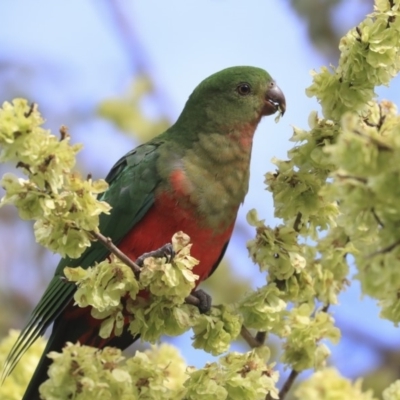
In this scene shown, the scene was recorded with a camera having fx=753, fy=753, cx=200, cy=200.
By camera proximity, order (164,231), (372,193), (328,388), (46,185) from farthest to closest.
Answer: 1. (164,231)
2. (328,388)
3. (46,185)
4. (372,193)

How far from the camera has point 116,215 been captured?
3.43 metres

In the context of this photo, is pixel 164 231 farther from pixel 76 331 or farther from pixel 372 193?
pixel 372 193

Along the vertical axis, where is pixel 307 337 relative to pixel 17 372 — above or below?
above

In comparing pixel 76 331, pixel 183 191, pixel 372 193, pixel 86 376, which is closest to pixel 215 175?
pixel 183 191

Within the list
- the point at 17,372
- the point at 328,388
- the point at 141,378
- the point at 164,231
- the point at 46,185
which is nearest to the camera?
the point at 46,185

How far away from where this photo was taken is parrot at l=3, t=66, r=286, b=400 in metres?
3.35

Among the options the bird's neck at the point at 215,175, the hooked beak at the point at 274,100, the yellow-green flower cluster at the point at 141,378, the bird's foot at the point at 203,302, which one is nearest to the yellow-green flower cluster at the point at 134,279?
the yellow-green flower cluster at the point at 141,378

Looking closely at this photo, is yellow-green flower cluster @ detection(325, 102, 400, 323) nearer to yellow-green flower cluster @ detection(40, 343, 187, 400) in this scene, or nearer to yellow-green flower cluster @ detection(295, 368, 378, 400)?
yellow-green flower cluster @ detection(40, 343, 187, 400)

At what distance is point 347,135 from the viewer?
4.79ft

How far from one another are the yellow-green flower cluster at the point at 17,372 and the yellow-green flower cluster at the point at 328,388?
123 centimetres

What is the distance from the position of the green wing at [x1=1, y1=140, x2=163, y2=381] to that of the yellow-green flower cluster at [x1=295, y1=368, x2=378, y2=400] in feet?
3.43

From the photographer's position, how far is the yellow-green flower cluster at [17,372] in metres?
3.26

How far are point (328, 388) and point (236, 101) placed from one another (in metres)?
1.47

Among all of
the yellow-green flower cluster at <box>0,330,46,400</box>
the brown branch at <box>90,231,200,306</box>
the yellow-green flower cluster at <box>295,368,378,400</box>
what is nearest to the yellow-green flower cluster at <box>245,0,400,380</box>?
the yellow-green flower cluster at <box>295,368,378,400</box>
